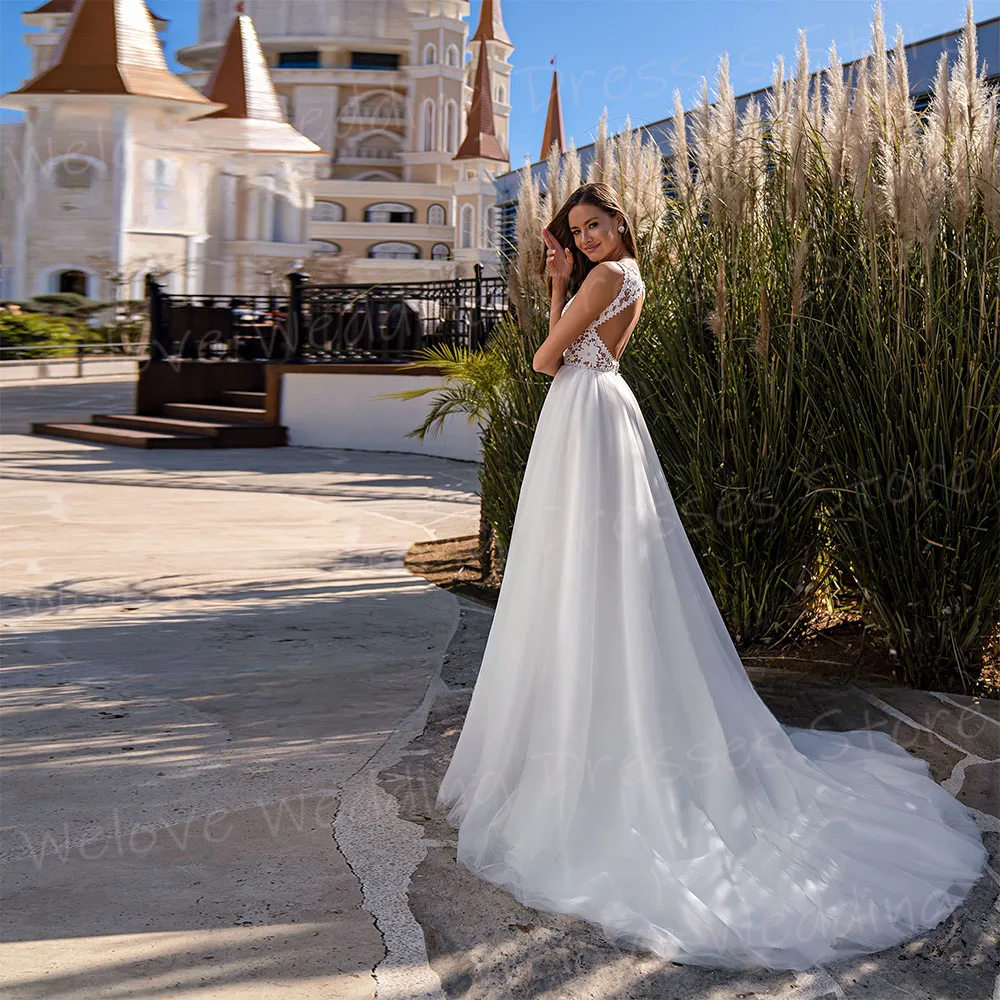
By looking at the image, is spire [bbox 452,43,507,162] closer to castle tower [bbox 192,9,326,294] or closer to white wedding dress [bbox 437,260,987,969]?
castle tower [bbox 192,9,326,294]

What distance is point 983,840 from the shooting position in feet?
10.9

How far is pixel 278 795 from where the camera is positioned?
3.53 metres

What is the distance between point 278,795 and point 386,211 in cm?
5886

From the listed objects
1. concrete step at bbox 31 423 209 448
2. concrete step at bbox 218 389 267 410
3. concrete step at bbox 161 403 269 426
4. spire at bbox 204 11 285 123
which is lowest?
concrete step at bbox 31 423 209 448

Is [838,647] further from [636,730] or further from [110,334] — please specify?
[110,334]

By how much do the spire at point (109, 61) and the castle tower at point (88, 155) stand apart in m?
0.03

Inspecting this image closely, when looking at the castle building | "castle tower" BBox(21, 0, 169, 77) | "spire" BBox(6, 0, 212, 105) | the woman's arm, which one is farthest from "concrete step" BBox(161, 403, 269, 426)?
"castle tower" BBox(21, 0, 169, 77)

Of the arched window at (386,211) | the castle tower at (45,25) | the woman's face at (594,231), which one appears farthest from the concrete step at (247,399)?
the arched window at (386,211)

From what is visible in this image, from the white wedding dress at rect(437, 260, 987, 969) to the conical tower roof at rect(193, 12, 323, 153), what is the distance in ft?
127

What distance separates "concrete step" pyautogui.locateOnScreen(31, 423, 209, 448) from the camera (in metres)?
14.6

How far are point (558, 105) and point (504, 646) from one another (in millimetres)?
68159

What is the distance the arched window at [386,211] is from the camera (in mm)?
59938

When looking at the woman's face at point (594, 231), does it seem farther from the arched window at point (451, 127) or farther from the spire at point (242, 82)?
the arched window at point (451, 127)

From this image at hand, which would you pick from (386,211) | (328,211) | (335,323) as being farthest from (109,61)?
(386,211)
